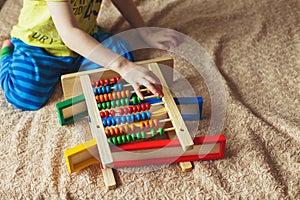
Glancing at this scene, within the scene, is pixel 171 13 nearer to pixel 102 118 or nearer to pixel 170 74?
pixel 170 74

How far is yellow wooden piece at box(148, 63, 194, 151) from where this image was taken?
83 centimetres

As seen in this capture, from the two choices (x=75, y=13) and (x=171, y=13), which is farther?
(x=171, y=13)

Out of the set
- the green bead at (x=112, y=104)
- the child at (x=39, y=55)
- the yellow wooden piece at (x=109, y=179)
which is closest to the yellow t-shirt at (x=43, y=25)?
the child at (x=39, y=55)

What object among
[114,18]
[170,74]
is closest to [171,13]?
[114,18]

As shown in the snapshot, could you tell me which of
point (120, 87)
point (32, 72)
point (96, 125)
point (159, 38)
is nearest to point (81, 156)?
point (96, 125)

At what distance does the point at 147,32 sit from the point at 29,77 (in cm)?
Result: 32

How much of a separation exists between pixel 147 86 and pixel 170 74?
0.53 feet

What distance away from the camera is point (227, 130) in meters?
0.93

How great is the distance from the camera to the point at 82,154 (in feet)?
2.79

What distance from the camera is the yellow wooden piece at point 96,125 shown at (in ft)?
2.66

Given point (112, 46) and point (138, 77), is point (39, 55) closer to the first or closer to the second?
point (112, 46)

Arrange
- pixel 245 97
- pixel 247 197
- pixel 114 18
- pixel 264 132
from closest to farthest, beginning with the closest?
1. pixel 247 197
2. pixel 264 132
3. pixel 245 97
4. pixel 114 18

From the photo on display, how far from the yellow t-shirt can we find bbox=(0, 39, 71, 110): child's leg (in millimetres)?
21

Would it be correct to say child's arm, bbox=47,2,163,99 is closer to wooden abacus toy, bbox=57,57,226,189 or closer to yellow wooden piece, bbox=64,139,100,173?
wooden abacus toy, bbox=57,57,226,189
